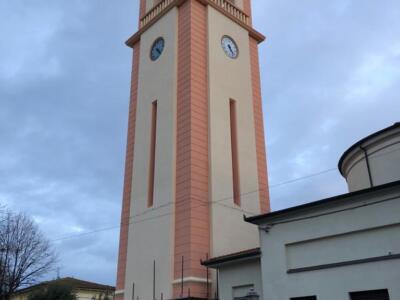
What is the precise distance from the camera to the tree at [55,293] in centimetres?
3503

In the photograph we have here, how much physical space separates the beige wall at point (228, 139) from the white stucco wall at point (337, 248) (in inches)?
234

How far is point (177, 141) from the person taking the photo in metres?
25.3

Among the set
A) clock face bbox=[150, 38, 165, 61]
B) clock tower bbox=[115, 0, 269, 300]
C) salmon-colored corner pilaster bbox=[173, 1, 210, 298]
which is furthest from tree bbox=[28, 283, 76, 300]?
clock face bbox=[150, 38, 165, 61]

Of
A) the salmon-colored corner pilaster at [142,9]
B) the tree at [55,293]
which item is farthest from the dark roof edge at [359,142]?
the tree at [55,293]

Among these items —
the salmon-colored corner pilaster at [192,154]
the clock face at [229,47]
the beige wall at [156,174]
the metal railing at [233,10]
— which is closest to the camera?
the salmon-colored corner pilaster at [192,154]

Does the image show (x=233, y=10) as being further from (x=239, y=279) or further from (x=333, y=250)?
(x=333, y=250)

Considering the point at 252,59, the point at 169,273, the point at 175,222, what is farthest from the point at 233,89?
the point at 169,273

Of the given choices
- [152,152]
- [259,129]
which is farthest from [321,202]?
[259,129]

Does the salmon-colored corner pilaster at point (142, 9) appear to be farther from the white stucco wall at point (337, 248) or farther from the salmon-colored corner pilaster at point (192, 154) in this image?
the white stucco wall at point (337, 248)

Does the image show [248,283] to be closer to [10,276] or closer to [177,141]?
[177,141]

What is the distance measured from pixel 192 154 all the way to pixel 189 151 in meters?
0.22

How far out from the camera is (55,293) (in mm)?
35156

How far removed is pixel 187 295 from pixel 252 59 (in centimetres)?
1716

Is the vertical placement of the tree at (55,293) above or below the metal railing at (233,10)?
Answer: below
